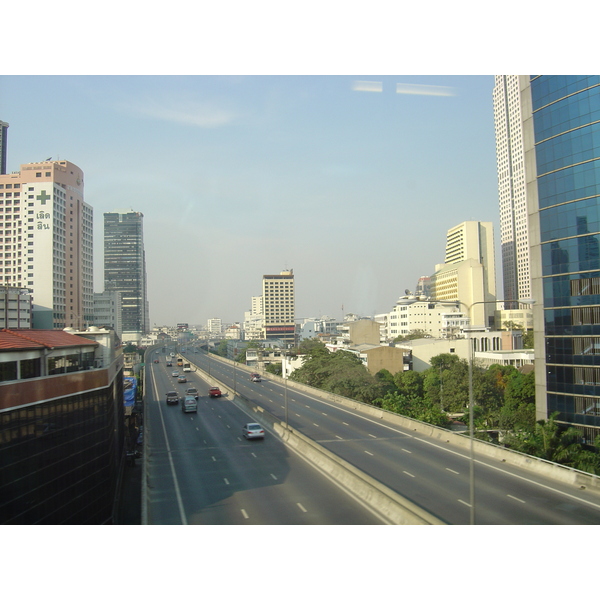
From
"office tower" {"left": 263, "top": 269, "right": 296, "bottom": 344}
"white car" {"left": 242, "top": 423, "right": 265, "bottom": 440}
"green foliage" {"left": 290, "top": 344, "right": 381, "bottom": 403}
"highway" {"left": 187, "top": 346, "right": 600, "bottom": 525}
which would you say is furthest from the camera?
"office tower" {"left": 263, "top": 269, "right": 296, "bottom": 344}

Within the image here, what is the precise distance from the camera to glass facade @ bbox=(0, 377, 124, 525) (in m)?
9.98

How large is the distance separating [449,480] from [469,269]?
76.3 metres

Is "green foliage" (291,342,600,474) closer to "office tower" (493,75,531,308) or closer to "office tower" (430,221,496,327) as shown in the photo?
"office tower" (430,221,496,327)

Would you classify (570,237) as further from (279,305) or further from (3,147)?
(3,147)

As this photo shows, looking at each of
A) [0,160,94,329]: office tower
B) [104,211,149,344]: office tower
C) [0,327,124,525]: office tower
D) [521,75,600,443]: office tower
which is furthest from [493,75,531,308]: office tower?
[0,327,124,525]: office tower

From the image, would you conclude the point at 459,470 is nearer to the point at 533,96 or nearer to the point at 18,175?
the point at 533,96

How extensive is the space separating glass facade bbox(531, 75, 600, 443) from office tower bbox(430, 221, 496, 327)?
51.4 metres

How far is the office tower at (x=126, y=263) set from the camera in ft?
326

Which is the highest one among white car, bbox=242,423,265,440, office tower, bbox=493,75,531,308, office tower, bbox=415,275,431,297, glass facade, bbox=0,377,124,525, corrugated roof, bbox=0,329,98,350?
office tower, bbox=493,75,531,308

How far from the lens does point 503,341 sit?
6147cm

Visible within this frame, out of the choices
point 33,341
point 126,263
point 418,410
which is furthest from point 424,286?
point 33,341

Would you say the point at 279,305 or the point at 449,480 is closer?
the point at 449,480

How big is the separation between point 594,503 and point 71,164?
2807 inches

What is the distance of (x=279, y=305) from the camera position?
102m
